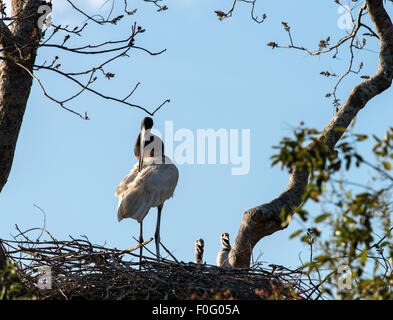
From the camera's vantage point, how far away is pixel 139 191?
339 inches

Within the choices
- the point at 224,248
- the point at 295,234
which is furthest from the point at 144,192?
the point at 295,234

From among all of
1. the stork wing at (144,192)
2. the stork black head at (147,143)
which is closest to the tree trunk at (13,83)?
the stork wing at (144,192)

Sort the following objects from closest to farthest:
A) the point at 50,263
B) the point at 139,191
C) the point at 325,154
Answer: the point at 325,154
the point at 50,263
the point at 139,191

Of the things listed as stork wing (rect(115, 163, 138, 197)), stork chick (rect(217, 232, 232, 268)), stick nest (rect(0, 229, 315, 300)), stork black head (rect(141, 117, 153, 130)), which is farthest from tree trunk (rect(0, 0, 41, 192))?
stork chick (rect(217, 232, 232, 268))

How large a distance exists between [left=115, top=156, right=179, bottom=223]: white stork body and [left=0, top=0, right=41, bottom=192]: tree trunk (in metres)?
3.00

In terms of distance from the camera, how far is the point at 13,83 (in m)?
5.80

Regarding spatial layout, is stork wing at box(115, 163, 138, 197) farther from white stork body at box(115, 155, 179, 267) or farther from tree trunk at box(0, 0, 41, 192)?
tree trunk at box(0, 0, 41, 192)

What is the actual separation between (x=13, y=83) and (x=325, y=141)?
2.97 metres

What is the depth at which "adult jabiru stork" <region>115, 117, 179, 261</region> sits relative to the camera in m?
8.62

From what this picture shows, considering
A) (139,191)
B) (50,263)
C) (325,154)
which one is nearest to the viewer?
(325,154)

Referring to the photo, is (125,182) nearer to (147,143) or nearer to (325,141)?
(147,143)
